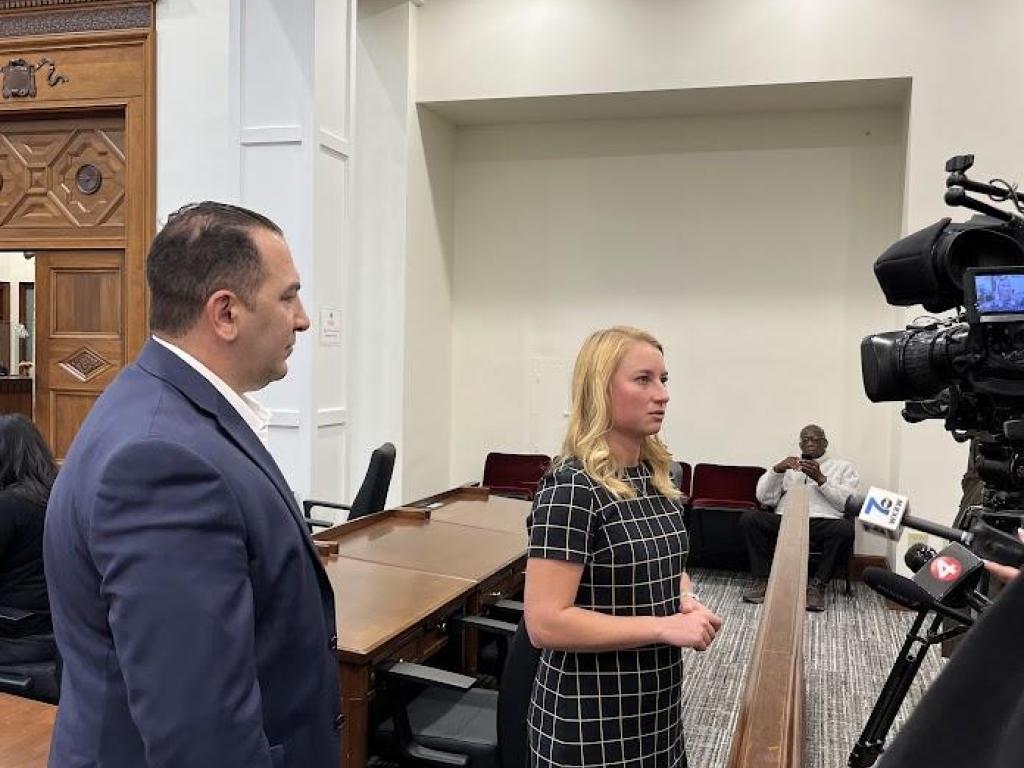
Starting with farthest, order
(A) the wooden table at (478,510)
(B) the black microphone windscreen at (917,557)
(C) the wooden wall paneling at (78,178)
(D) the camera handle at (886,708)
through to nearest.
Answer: (C) the wooden wall paneling at (78,178) < (A) the wooden table at (478,510) < (D) the camera handle at (886,708) < (B) the black microphone windscreen at (917,557)

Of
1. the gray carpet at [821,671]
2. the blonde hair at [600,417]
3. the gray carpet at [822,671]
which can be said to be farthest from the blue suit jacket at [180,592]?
the gray carpet at [821,671]

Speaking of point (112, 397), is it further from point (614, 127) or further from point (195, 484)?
point (614, 127)

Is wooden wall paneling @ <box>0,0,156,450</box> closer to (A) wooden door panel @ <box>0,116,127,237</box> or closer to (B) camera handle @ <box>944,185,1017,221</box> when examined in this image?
(A) wooden door panel @ <box>0,116,127,237</box>

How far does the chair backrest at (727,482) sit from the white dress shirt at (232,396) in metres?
4.95

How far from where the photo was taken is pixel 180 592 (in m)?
0.98

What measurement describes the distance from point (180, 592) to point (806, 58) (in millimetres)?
5324

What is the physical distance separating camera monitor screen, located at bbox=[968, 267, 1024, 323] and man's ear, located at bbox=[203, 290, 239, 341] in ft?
3.85

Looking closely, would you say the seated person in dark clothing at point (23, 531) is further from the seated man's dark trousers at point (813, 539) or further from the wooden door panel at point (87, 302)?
the seated man's dark trousers at point (813, 539)

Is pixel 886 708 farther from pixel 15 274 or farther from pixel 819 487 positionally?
pixel 15 274

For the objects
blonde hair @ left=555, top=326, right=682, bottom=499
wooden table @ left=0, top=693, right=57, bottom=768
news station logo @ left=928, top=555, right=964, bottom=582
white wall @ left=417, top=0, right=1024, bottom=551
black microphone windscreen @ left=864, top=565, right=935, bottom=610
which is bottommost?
wooden table @ left=0, top=693, right=57, bottom=768

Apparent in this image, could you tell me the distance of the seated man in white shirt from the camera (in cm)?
525

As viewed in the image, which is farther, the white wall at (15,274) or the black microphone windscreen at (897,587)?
the white wall at (15,274)

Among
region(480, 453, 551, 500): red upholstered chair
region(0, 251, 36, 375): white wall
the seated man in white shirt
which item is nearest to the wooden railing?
the seated man in white shirt

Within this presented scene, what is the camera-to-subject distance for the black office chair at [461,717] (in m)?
1.93
